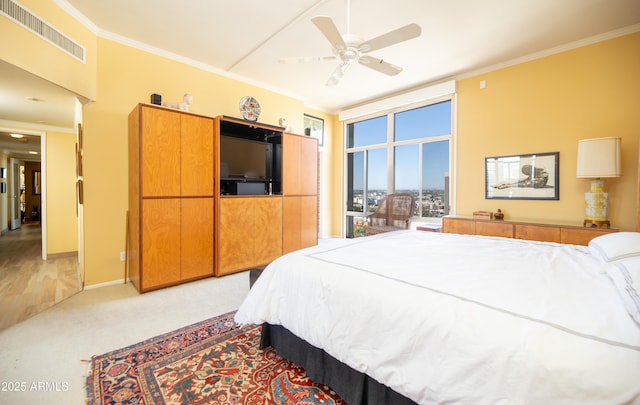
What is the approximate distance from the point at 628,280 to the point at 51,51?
444 centimetres

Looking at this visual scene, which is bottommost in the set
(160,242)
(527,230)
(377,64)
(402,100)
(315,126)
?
(160,242)

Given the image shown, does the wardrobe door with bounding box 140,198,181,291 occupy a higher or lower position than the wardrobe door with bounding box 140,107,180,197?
lower

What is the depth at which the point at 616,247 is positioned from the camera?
1.54m

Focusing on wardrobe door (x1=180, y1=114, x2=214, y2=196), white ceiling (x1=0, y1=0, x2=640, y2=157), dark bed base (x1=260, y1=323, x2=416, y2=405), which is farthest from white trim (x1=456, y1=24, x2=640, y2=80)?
dark bed base (x1=260, y1=323, x2=416, y2=405)

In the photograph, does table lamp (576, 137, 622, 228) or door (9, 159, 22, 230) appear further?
door (9, 159, 22, 230)

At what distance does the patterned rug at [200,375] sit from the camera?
1490mm

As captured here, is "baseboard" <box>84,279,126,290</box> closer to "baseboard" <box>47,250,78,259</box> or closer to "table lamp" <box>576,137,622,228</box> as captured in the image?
"baseboard" <box>47,250,78,259</box>

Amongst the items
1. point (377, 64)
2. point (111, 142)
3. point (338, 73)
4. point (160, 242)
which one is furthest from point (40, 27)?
point (377, 64)

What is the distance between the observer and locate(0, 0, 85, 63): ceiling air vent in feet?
6.71

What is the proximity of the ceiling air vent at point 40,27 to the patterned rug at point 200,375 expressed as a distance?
273cm

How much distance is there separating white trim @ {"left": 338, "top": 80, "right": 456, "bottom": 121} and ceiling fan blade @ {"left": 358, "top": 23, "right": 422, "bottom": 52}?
2557mm

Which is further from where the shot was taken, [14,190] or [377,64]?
[14,190]

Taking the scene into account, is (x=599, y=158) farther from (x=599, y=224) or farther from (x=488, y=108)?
(x=488, y=108)

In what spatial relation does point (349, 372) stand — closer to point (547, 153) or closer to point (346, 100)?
point (547, 153)
